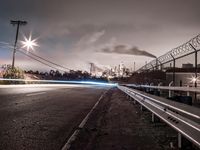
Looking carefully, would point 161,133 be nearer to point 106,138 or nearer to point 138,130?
point 138,130

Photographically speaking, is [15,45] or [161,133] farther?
[15,45]

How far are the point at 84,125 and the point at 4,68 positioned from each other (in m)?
42.8

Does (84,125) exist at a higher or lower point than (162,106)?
lower

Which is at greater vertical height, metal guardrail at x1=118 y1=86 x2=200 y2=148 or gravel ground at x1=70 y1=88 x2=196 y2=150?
metal guardrail at x1=118 y1=86 x2=200 y2=148

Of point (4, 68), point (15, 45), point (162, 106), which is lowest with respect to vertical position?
point (162, 106)

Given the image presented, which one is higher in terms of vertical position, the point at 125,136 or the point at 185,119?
the point at 185,119

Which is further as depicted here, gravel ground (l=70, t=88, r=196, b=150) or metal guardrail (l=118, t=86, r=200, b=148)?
gravel ground (l=70, t=88, r=196, b=150)

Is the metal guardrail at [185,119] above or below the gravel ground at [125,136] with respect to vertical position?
above

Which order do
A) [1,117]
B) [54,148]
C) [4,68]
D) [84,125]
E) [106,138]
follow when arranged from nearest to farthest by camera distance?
1. [54,148]
2. [106,138]
3. [84,125]
4. [1,117]
5. [4,68]

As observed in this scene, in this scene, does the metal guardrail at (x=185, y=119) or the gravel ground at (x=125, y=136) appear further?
the gravel ground at (x=125, y=136)

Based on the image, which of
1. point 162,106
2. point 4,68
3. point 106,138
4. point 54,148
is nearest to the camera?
point 54,148

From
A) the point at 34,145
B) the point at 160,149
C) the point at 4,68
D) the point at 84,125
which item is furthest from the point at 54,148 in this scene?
the point at 4,68

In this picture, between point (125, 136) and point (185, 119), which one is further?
point (125, 136)

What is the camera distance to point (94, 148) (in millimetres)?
5762
